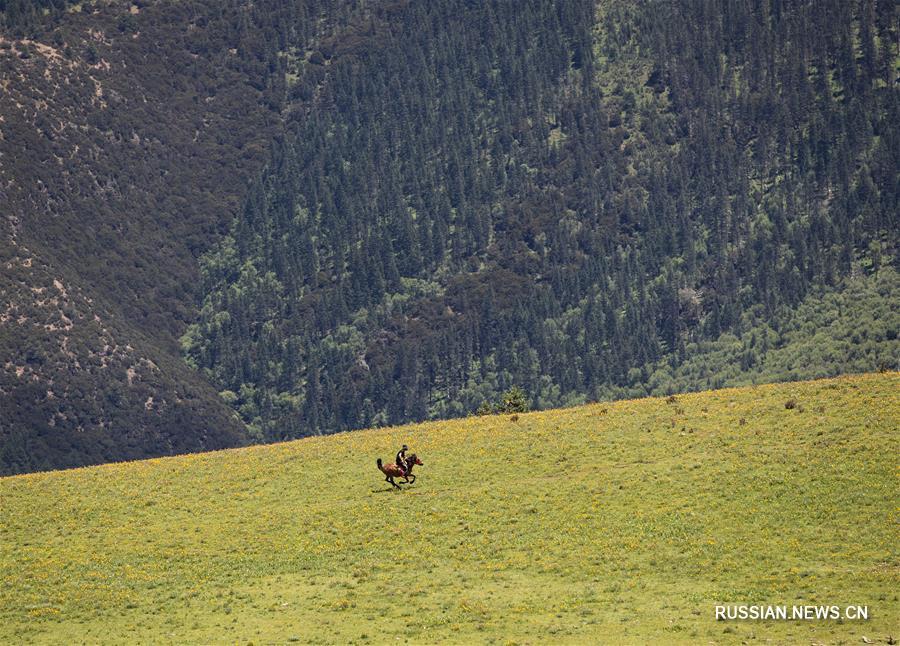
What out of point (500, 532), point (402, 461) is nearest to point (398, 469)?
point (402, 461)

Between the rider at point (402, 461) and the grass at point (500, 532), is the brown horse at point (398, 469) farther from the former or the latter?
the grass at point (500, 532)

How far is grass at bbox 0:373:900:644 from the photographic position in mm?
62625

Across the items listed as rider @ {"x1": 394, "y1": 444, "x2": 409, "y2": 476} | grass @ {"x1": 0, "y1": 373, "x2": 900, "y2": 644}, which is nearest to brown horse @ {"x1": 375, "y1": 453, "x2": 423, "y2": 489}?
rider @ {"x1": 394, "y1": 444, "x2": 409, "y2": 476}

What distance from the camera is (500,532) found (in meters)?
72.1

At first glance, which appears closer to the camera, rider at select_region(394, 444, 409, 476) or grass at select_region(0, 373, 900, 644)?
grass at select_region(0, 373, 900, 644)

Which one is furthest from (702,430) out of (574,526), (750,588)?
(750,588)

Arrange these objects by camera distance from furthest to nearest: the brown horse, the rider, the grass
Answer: the rider
the brown horse
the grass

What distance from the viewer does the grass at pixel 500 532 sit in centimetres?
6262

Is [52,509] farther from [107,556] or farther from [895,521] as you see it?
[895,521]

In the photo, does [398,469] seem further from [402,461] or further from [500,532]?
[500,532]

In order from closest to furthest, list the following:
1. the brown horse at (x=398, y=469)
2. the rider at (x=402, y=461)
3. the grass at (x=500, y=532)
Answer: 1. the grass at (x=500, y=532)
2. the brown horse at (x=398, y=469)
3. the rider at (x=402, y=461)

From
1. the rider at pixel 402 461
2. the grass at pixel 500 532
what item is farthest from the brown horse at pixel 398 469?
the grass at pixel 500 532

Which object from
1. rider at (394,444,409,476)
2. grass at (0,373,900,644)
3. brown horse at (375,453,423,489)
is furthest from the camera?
rider at (394,444,409,476)

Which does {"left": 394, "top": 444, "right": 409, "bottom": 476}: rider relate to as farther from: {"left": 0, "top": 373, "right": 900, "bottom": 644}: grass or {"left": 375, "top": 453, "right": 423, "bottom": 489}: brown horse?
{"left": 0, "top": 373, "right": 900, "bottom": 644}: grass
